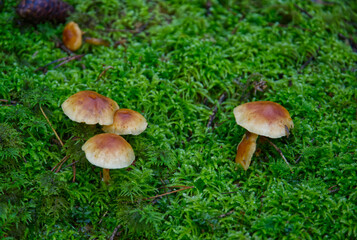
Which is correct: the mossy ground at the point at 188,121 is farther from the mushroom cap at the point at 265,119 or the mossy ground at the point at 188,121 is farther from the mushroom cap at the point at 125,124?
the mushroom cap at the point at 265,119

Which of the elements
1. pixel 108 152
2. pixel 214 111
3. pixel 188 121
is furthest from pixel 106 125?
pixel 214 111

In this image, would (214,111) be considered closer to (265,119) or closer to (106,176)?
(265,119)

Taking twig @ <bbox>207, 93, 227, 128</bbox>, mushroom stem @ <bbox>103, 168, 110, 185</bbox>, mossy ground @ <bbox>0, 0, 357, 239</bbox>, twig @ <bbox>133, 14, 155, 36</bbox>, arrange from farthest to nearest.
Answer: twig @ <bbox>133, 14, 155, 36</bbox>
twig @ <bbox>207, 93, 227, 128</bbox>
mushroom stem @ <bbox>103, 168, 110, 185</bbox>
mossy ground @ <bbox>0, 0, 357, 239</bbox>

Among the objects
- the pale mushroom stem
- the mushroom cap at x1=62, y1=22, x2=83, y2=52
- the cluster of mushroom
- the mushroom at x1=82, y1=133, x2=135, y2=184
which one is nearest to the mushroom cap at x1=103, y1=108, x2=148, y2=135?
the cluster of mushroom

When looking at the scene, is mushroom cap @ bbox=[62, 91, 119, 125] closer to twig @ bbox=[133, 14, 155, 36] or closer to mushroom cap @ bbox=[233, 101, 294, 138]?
mushroom cap @ bbox=[233, 101, 294, 138]

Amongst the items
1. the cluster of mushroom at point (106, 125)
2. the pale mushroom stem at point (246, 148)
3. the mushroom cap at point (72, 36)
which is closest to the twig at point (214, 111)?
the pale mushroom stem at point (246, 148)
